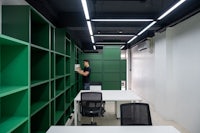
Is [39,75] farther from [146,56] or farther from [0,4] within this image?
[146,56]

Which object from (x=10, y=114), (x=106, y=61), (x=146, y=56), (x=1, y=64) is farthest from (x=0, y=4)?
(x=146, y=56)

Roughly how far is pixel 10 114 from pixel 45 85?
1.37 meters

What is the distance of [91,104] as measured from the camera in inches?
197

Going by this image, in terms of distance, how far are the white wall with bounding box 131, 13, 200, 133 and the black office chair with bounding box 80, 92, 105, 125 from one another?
7.01 ft

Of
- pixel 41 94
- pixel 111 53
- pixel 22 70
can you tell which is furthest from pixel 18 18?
pixel 111 53

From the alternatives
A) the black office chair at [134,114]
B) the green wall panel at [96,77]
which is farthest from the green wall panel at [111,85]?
the black office chair at [134,114]

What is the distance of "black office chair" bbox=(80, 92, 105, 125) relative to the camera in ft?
16.0

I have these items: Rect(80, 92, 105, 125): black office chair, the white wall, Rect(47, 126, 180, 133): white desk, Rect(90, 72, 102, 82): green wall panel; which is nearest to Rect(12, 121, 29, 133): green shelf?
Rect(47, 126, 180, 133): white desk

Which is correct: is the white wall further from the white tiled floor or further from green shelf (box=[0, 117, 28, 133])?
green shelf (box=[0, 117, 28, 133])

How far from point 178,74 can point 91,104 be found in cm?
263

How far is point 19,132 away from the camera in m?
2.32

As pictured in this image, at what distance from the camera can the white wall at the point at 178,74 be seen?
4.77 metres

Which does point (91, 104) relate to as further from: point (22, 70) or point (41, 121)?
point (22, 70)

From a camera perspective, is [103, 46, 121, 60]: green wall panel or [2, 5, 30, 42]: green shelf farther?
[103, 46, 121, 60]: green wall panel
